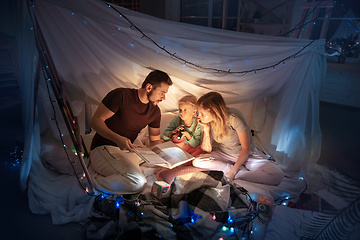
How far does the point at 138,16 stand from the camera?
190 cm

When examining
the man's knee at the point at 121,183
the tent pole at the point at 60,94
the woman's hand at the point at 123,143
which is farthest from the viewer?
the woman's hand at the point at 123,143

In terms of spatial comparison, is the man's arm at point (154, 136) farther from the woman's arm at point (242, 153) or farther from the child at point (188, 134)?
the woman's arm at point (242, 153)

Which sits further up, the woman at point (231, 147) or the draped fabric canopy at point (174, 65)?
the draped fabric canopy at point (174, 65)

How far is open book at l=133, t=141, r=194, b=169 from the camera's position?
1900 millimetres

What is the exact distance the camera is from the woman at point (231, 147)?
2076 millimetres

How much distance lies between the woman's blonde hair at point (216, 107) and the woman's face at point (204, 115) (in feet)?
0.07

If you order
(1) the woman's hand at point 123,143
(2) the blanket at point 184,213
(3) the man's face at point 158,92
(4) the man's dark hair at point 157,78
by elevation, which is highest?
(4) the man's dark hair at point 157,78

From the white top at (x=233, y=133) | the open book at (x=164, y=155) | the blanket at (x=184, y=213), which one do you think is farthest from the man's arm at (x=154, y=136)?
the blanket at (x=184, y=213)

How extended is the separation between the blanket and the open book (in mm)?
174

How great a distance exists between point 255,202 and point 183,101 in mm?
1067

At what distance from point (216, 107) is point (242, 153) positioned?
1.54 feet

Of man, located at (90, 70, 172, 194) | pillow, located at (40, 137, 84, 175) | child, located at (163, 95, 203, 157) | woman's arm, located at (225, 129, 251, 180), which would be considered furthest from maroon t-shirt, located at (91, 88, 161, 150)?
woman's arm, located at (225, 129, 251, 180)

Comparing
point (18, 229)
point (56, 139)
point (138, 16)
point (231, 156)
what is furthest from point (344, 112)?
point (18, 229)

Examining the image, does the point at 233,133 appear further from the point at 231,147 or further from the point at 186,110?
the point at 186,110
